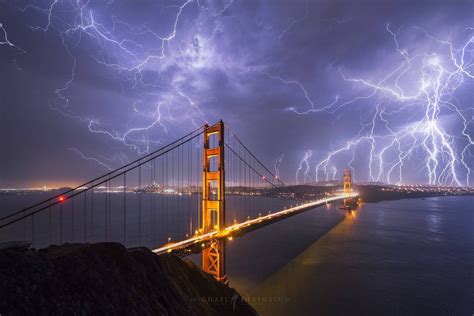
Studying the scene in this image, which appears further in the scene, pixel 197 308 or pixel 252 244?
pixel 252 244

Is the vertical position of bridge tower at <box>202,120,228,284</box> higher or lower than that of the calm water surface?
higher

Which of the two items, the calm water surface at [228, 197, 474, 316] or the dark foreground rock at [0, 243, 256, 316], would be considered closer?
the dark foreground rock at [0, 243, 256, 316]

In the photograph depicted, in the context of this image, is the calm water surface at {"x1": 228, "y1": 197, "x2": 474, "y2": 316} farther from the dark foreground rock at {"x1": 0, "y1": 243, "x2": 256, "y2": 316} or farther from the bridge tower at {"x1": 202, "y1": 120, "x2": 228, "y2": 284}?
the dark foreground rock at {"x1": 0, "y1": 243, "x2": 256, "y2": 316}

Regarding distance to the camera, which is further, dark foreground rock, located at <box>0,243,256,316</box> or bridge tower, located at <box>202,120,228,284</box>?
bridge tower, located at <box>202,120,228,284</box>

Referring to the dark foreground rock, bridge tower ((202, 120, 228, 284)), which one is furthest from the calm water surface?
the dark foreground rock

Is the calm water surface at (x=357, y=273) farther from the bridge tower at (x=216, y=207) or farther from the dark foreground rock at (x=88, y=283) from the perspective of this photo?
the dark foreground rock at (x=88, y=283)

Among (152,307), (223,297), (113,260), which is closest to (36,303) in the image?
(113,260)

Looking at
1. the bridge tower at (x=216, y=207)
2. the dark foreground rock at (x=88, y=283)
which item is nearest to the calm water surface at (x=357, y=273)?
the bridge tower at (x=216, y=207)

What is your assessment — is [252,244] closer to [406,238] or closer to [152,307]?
[406,238]
